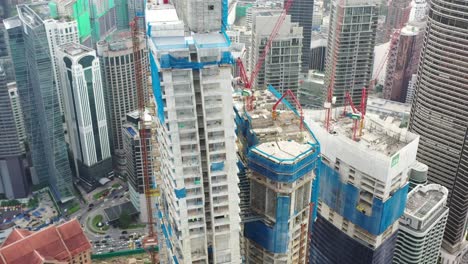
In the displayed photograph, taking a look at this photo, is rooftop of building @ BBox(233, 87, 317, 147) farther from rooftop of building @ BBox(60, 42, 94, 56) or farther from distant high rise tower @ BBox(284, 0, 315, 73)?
distant high rise tower @ BBox(284, 0, 315, 73)

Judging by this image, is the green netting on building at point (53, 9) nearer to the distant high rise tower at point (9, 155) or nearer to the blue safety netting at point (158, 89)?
the distant high rise tower at point (9, 155)

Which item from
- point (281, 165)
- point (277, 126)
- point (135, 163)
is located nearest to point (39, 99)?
point (135, 163)

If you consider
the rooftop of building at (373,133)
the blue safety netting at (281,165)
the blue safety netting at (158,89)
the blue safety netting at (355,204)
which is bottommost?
the blue safety netting at (355,204)

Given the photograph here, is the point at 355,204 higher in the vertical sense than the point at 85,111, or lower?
higher

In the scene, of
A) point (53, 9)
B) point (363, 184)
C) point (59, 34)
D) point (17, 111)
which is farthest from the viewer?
point (53, 9)

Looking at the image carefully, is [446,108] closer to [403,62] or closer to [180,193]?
[180,193]

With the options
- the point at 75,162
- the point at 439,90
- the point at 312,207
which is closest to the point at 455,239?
the point at 439,90

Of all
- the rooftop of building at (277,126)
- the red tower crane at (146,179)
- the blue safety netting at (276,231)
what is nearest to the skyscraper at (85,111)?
the red tower crane at (146,179)
